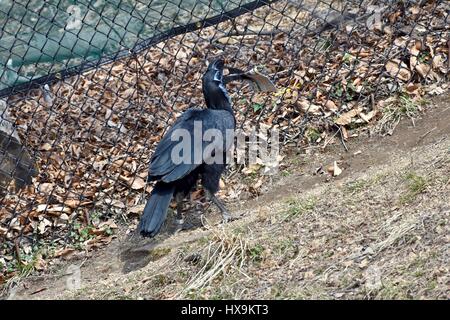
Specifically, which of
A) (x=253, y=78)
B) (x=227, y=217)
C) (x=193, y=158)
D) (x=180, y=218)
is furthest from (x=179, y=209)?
(x=253, y=78)

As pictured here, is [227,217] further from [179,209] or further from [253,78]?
[253,78]

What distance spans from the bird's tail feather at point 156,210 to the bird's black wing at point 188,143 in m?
0.14

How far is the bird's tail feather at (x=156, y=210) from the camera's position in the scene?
6.68 m

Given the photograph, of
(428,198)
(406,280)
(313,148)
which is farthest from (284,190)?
(406,280)

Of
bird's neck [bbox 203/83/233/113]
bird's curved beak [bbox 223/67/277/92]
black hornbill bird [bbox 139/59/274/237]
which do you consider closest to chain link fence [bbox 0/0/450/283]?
bird's curved beak [bbox 223/67/277/92]

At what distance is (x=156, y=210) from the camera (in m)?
6.76

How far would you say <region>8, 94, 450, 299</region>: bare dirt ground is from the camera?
5.15 meters

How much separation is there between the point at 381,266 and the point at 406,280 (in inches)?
9.5

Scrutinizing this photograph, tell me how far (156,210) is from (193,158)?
19.8 inches

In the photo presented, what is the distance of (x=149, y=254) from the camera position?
6852mm

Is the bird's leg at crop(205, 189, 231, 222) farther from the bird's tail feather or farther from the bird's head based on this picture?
the bird's head

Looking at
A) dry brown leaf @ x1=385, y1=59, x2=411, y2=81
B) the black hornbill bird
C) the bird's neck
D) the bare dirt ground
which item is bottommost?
the bare dirt ground

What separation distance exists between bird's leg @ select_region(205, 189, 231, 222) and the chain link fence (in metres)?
0.29

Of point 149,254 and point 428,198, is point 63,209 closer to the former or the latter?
point 149,254
